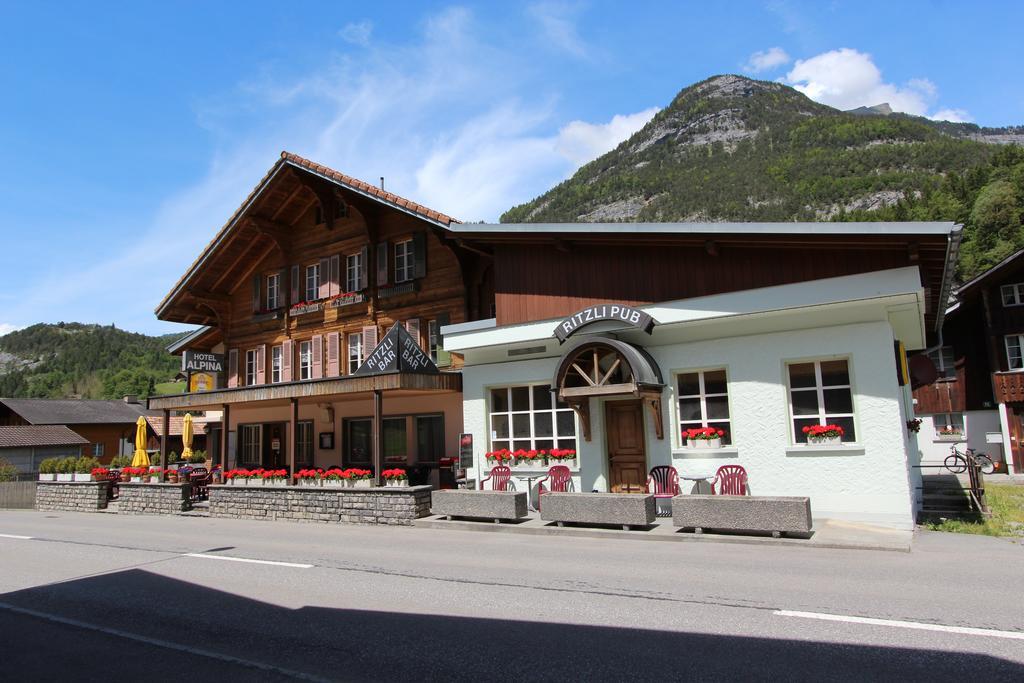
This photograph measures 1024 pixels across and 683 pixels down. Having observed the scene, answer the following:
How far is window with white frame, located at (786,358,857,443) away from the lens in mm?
11781

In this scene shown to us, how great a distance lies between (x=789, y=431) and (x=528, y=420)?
18.1ft

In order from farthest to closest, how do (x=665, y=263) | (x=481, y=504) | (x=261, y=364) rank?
(x=261, y=364) < (x=665, y=263) < (x=481, y=504)

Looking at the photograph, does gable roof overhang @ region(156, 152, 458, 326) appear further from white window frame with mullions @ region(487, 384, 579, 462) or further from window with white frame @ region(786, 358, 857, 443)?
window with white frame @ region(786, 358, 857, 443)

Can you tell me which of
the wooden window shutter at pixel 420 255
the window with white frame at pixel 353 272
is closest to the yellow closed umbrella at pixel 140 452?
the window with white frame at pixel 353 272

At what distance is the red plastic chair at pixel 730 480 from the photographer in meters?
12.2

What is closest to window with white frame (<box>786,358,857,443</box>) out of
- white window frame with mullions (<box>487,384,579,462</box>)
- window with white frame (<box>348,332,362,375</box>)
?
white window frame with mullions (<box>487,384,579,462</box>)

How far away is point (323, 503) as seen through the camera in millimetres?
15297

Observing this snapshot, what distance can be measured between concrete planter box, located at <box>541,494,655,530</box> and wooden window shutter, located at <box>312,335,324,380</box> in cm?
1125

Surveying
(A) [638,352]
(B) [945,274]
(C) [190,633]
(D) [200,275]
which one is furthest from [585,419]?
(D) [200,275]

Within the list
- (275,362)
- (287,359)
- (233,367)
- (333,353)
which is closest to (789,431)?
(333,353)

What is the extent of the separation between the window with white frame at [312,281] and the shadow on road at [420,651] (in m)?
15.5

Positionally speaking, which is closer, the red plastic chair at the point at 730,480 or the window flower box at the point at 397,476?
the red plastic chair at the point at 730,480

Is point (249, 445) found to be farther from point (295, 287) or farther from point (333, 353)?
point (295, 287)

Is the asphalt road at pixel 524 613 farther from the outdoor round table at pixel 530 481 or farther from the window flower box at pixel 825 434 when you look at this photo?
the outdoor round table at pixel 530 481
